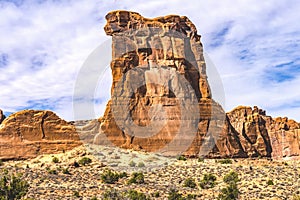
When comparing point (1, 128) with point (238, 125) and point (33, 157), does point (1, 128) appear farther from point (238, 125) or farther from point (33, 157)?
point (238, 125)

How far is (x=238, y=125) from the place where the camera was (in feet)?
342

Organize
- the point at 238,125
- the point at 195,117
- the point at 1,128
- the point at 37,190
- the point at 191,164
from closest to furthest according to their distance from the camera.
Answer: the point at 37,190
the point at 191,164
the point at 1,128
the point at 195,117
the point at 238,125

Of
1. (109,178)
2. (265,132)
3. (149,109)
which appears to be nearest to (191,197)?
(109,178)

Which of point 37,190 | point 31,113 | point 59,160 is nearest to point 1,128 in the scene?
point 31,113

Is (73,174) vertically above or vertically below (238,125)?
below

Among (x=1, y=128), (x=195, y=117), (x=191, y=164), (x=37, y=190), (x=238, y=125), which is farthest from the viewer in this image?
(x=238, y=125)

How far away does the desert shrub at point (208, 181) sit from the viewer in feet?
164

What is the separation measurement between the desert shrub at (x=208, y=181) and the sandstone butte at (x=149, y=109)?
14702 mm

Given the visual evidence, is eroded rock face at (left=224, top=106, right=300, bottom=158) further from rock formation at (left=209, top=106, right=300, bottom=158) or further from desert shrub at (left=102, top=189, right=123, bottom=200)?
desert shrub at (left=102, top=189, right=123, bottom=200)

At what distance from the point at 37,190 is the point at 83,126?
77.3 feet

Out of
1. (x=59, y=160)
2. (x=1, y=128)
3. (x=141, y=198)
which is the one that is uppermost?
(x=1, y=128)

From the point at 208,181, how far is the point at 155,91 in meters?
21.8

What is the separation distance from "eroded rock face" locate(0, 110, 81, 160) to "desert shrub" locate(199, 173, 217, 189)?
21.9 metres

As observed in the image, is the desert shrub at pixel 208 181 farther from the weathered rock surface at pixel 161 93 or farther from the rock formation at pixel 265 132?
the rock formation at pixel 265 132
